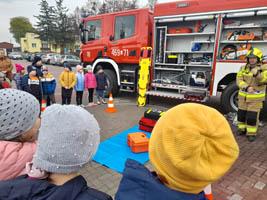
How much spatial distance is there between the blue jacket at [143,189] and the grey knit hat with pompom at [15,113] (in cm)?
87

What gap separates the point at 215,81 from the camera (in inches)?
226

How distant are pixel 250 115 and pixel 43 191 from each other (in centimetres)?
456

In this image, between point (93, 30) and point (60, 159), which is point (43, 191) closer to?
point (60, 159)

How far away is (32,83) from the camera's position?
504 centimetres

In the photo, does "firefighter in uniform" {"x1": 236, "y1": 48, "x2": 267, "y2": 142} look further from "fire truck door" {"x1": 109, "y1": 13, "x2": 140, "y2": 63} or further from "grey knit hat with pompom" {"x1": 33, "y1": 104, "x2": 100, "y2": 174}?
"grey knit hat with pompom" {"x1": 33, "y1": 104, "x2": 100, "y2": 174}

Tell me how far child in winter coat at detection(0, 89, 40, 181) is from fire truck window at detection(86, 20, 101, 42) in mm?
7152

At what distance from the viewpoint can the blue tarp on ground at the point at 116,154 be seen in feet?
10.4

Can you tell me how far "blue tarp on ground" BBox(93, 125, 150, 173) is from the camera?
10.4 ft

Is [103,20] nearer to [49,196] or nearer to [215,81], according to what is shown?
[215,81]

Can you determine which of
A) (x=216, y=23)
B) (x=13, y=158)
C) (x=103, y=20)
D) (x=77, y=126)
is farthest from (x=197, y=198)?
(x=103, y=20)

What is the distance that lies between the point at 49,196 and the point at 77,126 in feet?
1.12

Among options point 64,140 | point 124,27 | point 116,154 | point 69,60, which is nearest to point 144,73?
point 124,27

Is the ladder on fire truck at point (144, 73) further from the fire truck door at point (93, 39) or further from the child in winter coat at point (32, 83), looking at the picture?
the child in winter coat at point (32, 83)

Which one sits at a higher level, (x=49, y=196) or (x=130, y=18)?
(x=130, y=18)
